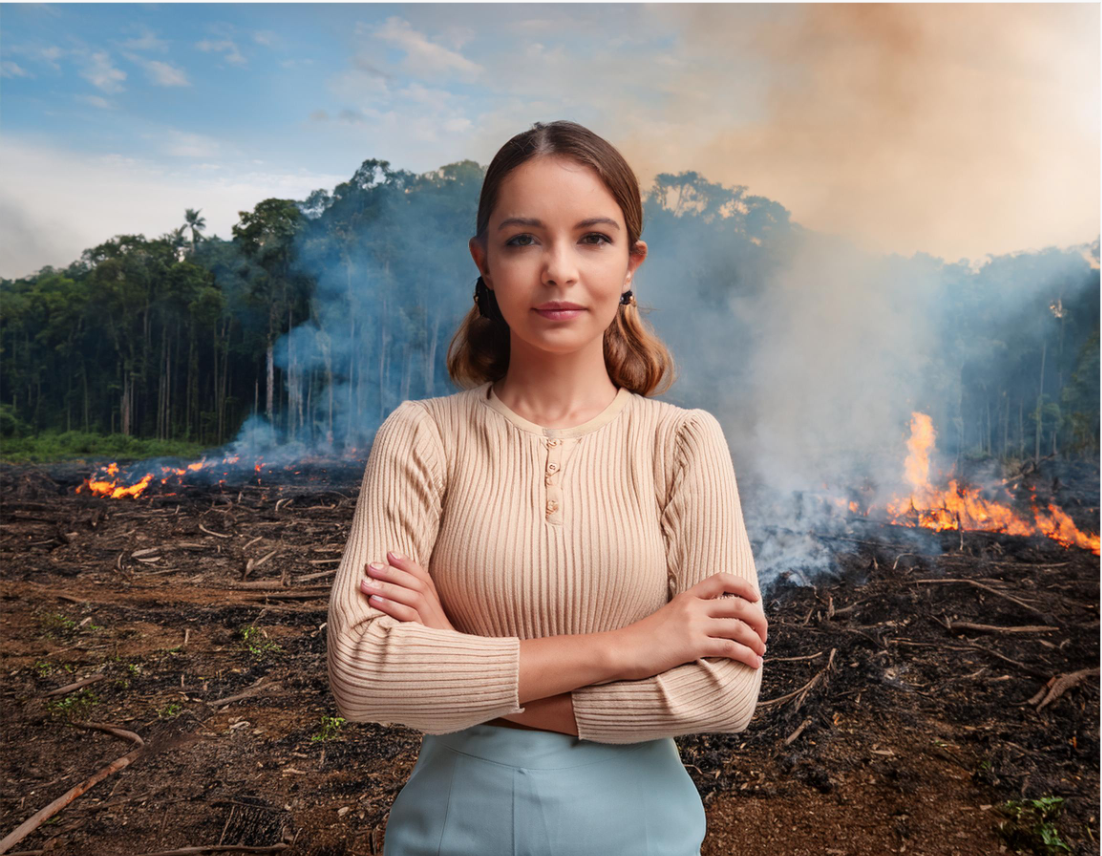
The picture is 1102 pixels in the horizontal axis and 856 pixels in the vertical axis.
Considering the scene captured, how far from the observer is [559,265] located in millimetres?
1487

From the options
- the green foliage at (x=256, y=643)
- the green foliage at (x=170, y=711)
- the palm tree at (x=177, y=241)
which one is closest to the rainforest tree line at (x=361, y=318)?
the palm tree at (x=177, y=241)

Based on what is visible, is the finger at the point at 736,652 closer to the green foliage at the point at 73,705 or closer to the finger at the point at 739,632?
the finger at the point at 739,632

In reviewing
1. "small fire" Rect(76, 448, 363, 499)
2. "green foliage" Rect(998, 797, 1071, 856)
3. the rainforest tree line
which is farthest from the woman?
the rainforest tree line

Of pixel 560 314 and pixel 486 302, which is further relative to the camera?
pixel 486 302

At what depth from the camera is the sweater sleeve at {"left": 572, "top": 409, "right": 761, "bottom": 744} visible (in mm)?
1411

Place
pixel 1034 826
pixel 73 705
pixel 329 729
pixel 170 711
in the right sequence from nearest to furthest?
pixel 1034 826
pixel 329 729
pixel 170 711
pixel 73 705

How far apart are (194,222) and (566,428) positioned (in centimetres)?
1176

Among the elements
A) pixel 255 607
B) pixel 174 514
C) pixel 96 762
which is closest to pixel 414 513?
pixel 96 762

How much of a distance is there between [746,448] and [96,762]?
29.8 ft

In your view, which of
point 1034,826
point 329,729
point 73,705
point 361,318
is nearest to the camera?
point 1034,826

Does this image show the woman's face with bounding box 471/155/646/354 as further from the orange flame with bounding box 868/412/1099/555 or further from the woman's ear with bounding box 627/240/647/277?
the orange flame with bounding box 868/412/1099/555

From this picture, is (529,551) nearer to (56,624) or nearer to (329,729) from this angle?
(329,729)

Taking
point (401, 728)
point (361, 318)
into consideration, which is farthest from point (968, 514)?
point (361, 318)

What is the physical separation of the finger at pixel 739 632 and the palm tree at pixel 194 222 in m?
12.0
